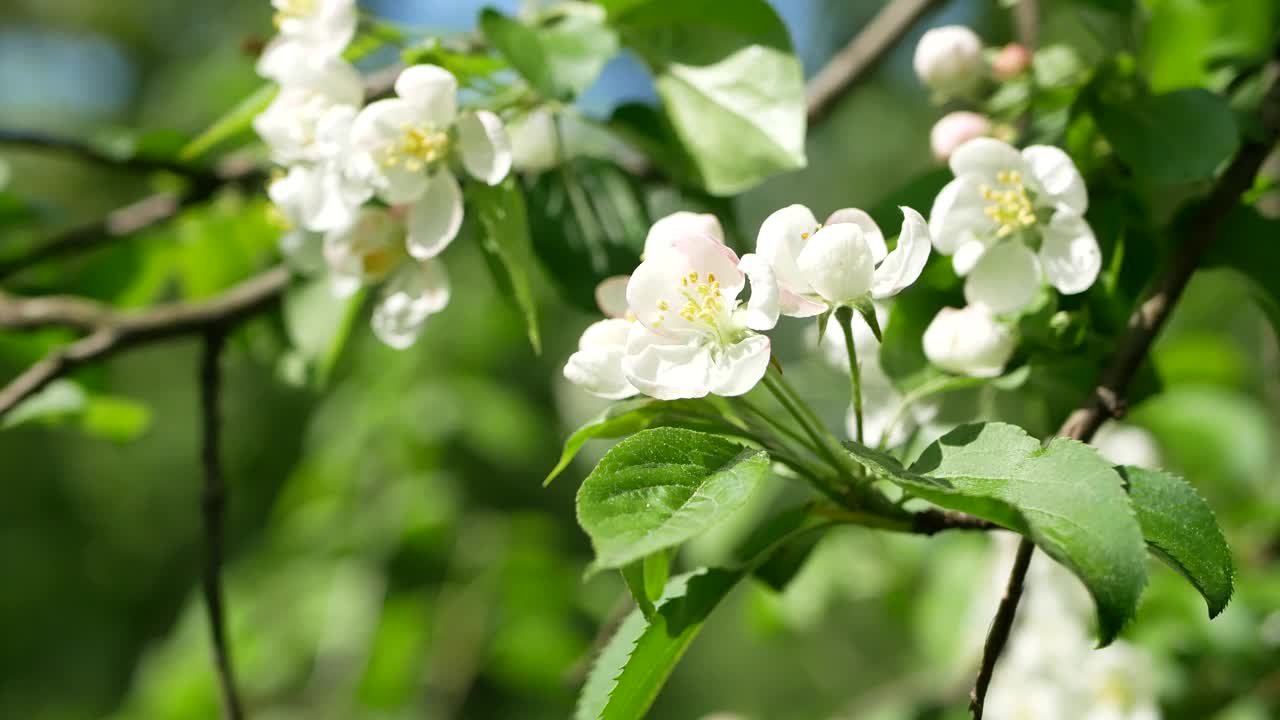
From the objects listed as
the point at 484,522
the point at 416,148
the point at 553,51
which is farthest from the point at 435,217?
the point at 484,522

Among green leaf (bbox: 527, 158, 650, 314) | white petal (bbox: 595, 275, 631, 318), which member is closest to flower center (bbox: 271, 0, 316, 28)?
green leaf (bbox: 527, 158, 650, 314)

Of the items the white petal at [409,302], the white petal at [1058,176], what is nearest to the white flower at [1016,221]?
the white petal at [1058,176]

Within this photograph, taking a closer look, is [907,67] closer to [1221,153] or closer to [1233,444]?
[1233,444]

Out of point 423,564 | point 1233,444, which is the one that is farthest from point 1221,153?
point 423,564

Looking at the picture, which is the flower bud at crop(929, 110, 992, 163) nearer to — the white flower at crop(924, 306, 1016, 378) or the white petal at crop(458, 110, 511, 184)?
the white flower at crop(924, 306, 1016, 378)

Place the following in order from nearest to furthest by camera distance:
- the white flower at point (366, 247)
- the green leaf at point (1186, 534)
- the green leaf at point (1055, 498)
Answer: the green leaf at point (1055, 498) → the green leaf at point (1186, 534) → the white flower at point (366, 247)

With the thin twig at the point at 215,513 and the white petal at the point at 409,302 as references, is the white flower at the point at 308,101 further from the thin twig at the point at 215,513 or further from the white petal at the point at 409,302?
the thin twig at the point at 215,513

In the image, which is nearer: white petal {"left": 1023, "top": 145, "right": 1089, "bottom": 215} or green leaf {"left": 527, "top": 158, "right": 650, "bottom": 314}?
white petal {"left": 1023, "top": 145, "right": 1089, "bottom": 215}

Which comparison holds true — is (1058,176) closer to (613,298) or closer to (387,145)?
(613,298)
